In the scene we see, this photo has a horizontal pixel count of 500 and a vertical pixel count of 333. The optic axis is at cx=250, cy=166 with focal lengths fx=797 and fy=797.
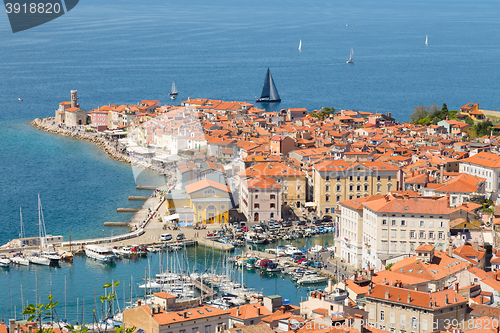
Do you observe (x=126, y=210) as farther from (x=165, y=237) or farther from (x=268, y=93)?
(x=268, y=93)

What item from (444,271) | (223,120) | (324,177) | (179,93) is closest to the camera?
(444,271)

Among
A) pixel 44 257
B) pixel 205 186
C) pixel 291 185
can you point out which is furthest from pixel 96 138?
pixel 44 257

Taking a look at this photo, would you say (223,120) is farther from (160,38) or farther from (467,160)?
(160,38)

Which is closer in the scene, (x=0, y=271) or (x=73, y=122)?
(x=0, y=271)

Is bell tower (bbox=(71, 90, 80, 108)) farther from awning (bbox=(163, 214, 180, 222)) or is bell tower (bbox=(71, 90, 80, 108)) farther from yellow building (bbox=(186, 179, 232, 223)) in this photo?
yellow building (bbox=(186, 179, 232, 223))

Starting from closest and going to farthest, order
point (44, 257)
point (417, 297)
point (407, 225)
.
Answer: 1. point (417, 297)
2. point (407, 225)
3. point (44, 257)

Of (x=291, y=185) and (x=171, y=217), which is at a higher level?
(x=291, y=185)

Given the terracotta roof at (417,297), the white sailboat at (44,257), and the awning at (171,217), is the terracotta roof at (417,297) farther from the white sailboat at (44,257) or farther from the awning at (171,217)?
the awning at (171,217)

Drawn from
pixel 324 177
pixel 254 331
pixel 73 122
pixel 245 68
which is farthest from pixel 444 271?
pixel 245 68
